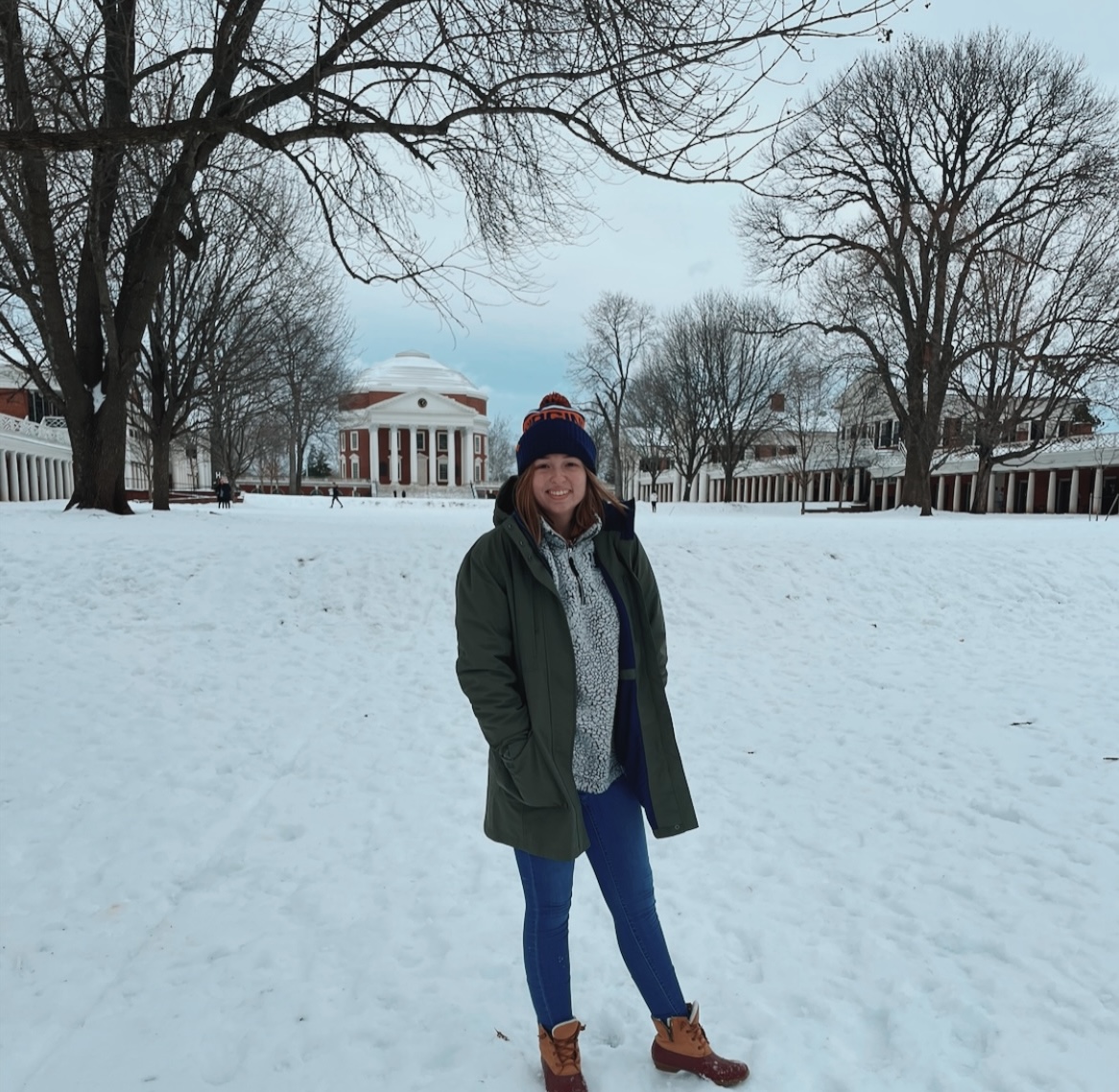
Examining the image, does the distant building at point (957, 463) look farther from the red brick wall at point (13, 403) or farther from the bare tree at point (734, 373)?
the red brick wall at point (13, 403)

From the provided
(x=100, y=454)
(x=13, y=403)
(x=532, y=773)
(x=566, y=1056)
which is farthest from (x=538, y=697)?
(x=13, y=403)

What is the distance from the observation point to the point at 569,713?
213 centimetres

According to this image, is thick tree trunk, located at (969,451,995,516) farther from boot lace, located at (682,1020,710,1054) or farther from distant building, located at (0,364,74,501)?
distant building, located at (0,364,74,501)

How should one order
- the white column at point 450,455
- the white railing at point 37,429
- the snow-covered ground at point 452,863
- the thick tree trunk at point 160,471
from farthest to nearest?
the white column at point 450,455, the white railing at point 37,429, the thick tree trunk at point 160,471, the snow-covered ground at point 452,863

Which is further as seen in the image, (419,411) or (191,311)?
(419,411)

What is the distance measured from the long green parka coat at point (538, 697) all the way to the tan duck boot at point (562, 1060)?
2.13 feet

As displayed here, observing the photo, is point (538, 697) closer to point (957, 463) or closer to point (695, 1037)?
point (695, 1037)

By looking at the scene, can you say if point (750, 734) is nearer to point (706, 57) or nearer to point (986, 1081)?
point (986, 1081)

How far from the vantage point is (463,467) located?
81.1 meters

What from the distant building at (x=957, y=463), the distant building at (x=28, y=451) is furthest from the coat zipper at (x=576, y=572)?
the distant building at (x=28, y=451)

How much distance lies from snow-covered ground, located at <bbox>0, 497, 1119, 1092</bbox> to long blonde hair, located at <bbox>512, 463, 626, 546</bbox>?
1858 mm

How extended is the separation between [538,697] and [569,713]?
116mm

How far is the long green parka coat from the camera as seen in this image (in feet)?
6.79

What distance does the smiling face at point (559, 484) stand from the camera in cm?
221
